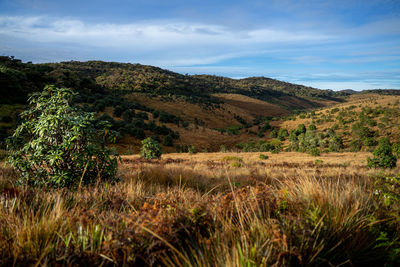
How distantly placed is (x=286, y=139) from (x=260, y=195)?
44.9m

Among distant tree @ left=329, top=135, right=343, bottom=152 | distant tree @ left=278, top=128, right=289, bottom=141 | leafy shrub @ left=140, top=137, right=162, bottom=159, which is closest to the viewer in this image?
leafy shrub @ left=140, top=137, right=162, bottom=159

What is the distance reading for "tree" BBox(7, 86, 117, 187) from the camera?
4.17 meters

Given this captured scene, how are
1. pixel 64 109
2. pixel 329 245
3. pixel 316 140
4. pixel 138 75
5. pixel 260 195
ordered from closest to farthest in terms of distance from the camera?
pixel 329 245
pixel 260 195
pixel 64 109
pixel 316 140
pixel 138 75

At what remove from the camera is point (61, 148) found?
167 inches

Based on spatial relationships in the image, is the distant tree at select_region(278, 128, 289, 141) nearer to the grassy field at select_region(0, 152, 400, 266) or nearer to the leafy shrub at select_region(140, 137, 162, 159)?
the leafy shrub at select_region(140, 137, 162, 159)

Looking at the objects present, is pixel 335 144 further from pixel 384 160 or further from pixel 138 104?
pixel 138 104

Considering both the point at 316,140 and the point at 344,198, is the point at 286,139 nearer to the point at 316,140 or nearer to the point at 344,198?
the point at 316,140

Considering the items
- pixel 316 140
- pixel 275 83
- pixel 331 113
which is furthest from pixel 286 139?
pixel 275 83

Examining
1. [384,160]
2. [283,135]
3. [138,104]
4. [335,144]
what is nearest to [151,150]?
[384,160]

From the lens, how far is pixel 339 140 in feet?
116

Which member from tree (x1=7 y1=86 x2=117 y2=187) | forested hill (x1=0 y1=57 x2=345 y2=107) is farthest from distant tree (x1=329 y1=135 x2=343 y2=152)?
forested hill (x1=0 y1=57 x2=345 y2=107)

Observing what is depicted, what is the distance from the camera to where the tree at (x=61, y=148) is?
4168 mm

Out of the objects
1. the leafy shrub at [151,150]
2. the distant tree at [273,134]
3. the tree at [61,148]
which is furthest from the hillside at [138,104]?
the leafy shrub at [151,150]

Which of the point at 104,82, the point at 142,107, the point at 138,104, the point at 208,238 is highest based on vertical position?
the point at 104,82
